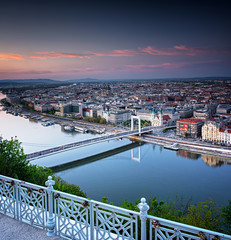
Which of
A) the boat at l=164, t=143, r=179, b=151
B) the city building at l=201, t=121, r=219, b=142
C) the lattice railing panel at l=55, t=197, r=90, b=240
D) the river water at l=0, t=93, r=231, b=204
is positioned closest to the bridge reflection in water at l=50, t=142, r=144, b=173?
the river water at l=0, t=93, r=231, b=204

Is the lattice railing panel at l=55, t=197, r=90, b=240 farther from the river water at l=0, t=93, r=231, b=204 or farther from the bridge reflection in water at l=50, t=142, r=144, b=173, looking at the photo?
the bridge reflection in water at l=50, t=142, r=144, b=173

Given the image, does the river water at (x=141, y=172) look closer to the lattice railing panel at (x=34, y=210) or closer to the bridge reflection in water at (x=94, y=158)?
the bridge reflection in water at (x=94, y=158)

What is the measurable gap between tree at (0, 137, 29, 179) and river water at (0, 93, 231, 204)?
152cm

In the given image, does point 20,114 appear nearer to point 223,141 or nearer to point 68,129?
point 68,129

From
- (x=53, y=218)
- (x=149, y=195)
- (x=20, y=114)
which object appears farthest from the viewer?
(x=20, y=114)

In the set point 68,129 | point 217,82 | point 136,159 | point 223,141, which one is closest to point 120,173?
point 136,159

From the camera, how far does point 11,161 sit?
2.39 metres

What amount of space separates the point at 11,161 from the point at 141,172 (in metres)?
3.05

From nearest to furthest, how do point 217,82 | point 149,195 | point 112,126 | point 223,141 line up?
point 149,195, point 223,141, point 112,126, point 217,82

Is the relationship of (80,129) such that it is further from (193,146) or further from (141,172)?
(141,172)

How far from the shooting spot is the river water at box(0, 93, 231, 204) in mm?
3943

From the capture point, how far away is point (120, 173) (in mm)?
4934

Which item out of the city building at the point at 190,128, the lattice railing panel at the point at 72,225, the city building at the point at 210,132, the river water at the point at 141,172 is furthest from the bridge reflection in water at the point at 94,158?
the lattice railing panel at the point at 72,225

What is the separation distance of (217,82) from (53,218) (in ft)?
73.9
